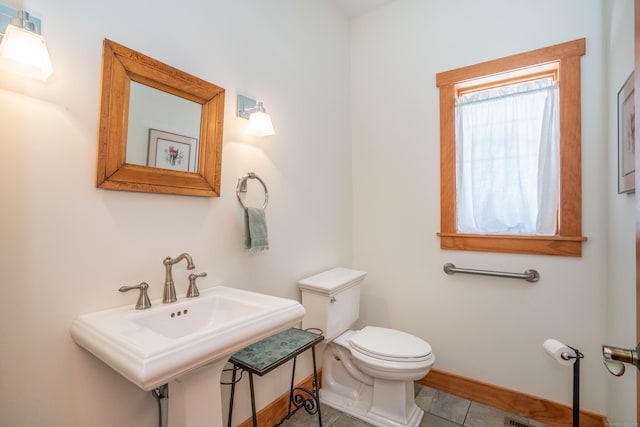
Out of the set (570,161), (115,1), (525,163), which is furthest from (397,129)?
(115,1)

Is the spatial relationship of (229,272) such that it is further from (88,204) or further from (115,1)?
(115,1)

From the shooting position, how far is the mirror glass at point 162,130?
1157 millimetres

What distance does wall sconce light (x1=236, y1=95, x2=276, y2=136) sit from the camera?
1529 mm

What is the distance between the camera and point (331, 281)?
1.94 meters

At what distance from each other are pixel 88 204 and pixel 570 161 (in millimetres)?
2362

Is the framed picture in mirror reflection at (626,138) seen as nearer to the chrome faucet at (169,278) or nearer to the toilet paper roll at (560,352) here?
the toilet paper roll at (560,352)

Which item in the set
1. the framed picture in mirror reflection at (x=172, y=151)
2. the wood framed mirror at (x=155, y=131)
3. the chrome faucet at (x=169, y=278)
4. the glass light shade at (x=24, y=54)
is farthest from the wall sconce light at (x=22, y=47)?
the chrome faucet at (x=169, y=278)

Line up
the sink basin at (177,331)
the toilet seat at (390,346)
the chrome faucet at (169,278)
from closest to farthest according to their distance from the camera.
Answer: the sink basin at (177,331), the chrome faucet at (169,278), the toilet seat at (390,346)

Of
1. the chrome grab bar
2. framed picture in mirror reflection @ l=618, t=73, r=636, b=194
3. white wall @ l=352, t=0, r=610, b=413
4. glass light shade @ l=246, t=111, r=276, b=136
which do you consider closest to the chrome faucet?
glass light shade @ l=246, t=111, r=276, b=136

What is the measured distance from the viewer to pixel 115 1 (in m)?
1.11

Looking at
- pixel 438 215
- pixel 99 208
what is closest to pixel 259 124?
pixel 99 208

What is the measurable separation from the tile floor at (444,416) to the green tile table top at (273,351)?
594 millimetres

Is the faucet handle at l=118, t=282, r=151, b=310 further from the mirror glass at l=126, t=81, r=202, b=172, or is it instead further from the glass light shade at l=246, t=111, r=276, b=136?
the glass light shade at l=246, t=111, r=276, b=136

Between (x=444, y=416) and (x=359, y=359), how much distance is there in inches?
26.8
